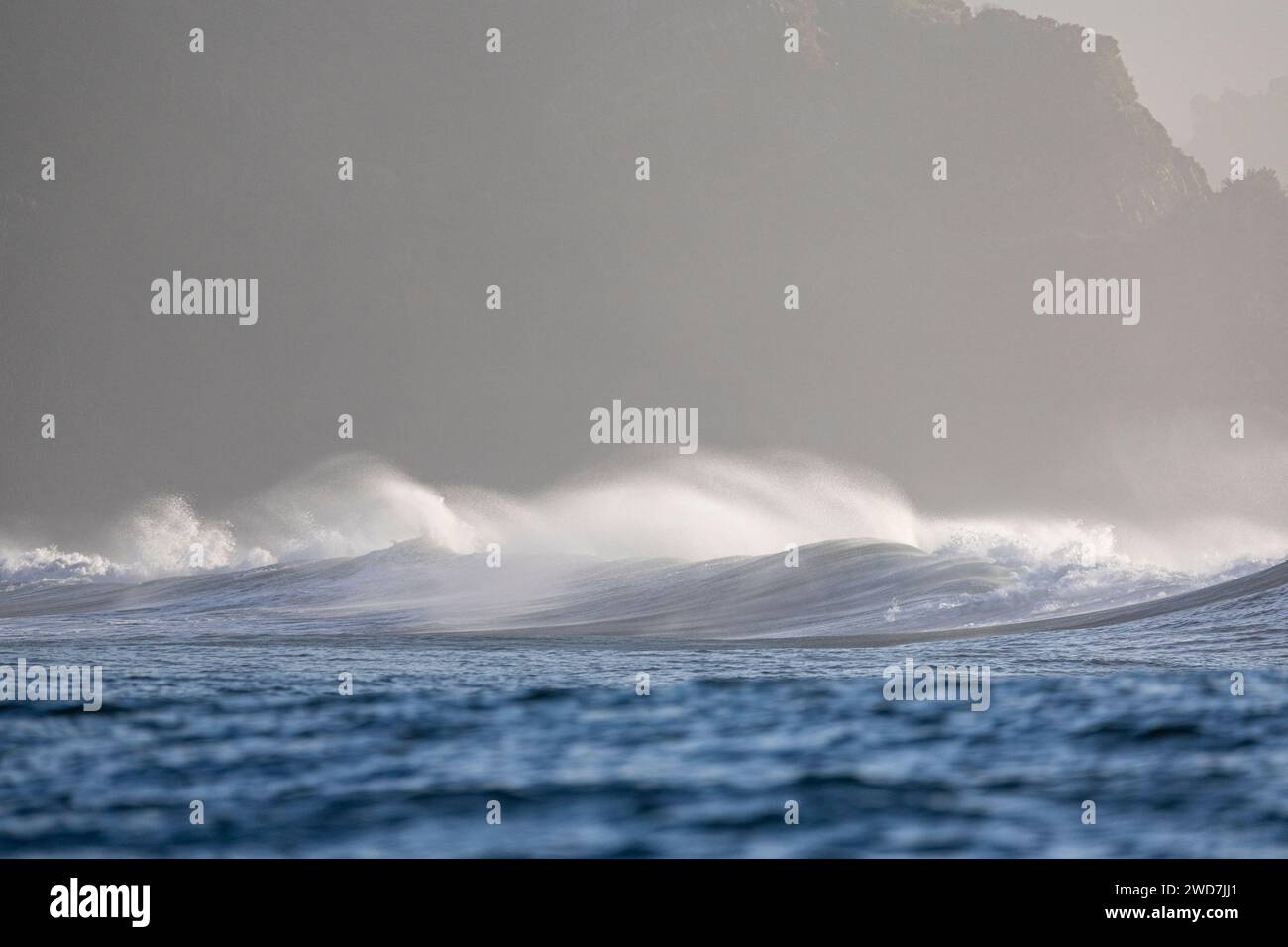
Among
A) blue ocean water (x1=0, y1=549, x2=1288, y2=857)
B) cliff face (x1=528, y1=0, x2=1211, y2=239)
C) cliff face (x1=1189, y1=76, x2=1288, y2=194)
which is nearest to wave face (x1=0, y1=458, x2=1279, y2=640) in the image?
blue ocean water (x1=0, y1=549, x2=1288, y2=857)

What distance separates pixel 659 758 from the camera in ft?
28.5

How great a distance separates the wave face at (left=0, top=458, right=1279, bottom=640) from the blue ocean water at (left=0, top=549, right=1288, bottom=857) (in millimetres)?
6932

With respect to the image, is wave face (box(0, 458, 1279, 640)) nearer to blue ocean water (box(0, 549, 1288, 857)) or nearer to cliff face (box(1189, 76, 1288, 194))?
blue ocean water (box(0, 549, 1288, 857))

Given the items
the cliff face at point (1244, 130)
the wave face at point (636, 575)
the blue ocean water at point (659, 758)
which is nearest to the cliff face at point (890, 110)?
the cliff face at point (1244, 130)

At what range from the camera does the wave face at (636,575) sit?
75.5ft

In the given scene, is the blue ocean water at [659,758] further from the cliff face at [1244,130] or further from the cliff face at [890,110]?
the cliff face at [1244,130]

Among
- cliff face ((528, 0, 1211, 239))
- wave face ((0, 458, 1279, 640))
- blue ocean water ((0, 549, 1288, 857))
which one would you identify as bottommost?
blue ocean water ((0, 549, 1288, 857))

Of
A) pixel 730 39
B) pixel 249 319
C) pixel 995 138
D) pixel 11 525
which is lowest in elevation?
pixel 11 525

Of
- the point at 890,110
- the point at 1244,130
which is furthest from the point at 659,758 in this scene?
the point at 1244,130

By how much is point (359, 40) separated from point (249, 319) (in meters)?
26.4

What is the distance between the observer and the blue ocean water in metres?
6.80

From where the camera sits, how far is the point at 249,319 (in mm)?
99125
